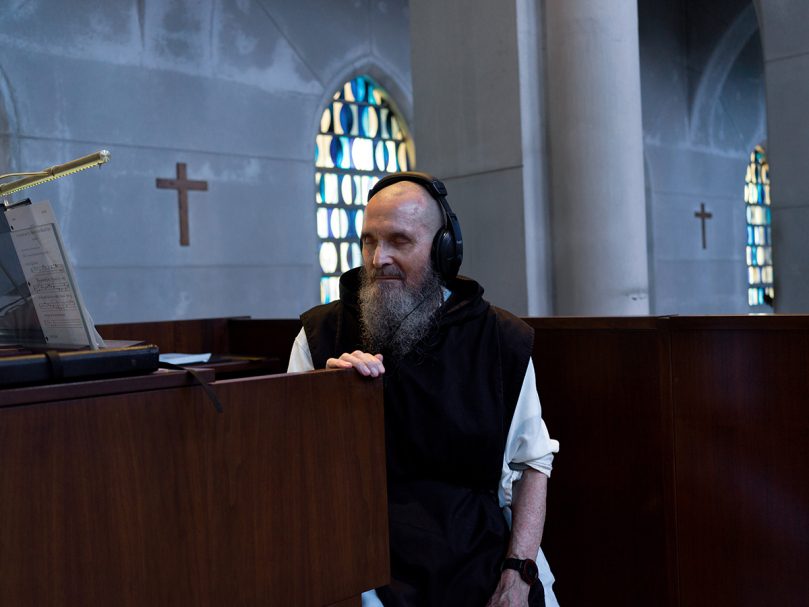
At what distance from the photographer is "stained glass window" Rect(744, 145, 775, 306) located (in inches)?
536

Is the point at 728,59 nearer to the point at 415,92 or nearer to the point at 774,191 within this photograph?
the point at 774,191

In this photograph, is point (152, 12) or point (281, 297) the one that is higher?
point (152, 12)

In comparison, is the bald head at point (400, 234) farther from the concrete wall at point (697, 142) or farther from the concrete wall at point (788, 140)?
the concrete wall at point (697, 142)

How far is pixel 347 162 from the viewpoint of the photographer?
941 centimetres

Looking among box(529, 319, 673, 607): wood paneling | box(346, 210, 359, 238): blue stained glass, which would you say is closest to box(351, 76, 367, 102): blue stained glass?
box(346, 210, 359, 238): blue stained glass

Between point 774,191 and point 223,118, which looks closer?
point 774,191

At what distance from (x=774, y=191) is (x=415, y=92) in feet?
9.11

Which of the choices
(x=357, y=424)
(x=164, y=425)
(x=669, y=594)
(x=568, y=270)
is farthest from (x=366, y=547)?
(x=568, y=270)

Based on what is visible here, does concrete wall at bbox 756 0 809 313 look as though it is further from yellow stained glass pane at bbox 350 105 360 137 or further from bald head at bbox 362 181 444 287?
yellow stained glass pane at bbox 350 105 360 137

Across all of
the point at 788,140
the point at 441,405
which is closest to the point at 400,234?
the point at 441,405

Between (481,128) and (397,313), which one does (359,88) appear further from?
(397,313)

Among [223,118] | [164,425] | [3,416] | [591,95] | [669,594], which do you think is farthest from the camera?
[223,118]

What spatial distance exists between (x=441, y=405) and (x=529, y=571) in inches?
17.9

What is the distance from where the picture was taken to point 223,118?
783cm
